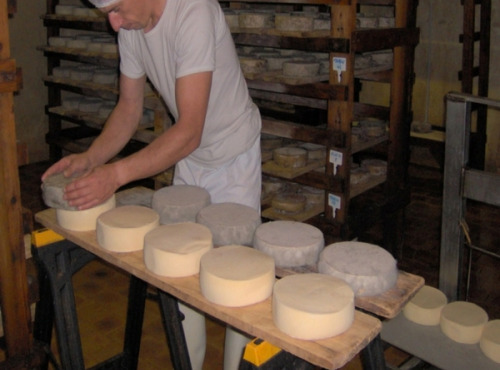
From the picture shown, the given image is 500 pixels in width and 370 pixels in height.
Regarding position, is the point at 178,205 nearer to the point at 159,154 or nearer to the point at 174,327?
the point at 159,154

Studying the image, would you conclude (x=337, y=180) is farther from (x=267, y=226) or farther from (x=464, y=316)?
(x=267, y=226)

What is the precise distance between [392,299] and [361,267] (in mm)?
129

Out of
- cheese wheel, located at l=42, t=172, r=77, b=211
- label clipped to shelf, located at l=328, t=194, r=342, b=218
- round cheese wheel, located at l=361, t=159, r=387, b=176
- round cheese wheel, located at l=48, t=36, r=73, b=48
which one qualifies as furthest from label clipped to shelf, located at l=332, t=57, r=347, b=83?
round cheese wheel, located at l=48, t=36, r=73, b=48

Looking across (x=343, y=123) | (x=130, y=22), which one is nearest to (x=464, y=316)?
(x=343, y=123)

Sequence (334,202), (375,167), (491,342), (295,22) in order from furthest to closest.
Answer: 1. (375,167)
2. (334,202)
3. (295,22)
4. (491,342)

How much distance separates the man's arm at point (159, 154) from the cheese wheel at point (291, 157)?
81.6 inches

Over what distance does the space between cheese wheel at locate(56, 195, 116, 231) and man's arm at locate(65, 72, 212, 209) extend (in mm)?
37

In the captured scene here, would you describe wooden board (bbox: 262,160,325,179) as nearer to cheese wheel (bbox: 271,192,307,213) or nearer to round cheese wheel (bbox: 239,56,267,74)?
cheese wheel (bbox: 271,192,307,213)

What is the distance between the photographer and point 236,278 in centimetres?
168

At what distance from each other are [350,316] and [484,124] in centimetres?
498

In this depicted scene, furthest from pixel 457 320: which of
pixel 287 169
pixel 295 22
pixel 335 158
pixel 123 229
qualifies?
pixel 295 22

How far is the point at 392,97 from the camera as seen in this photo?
14.4ft

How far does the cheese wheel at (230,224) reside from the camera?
2053 millimetres

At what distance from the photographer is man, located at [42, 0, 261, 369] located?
7.03ft
